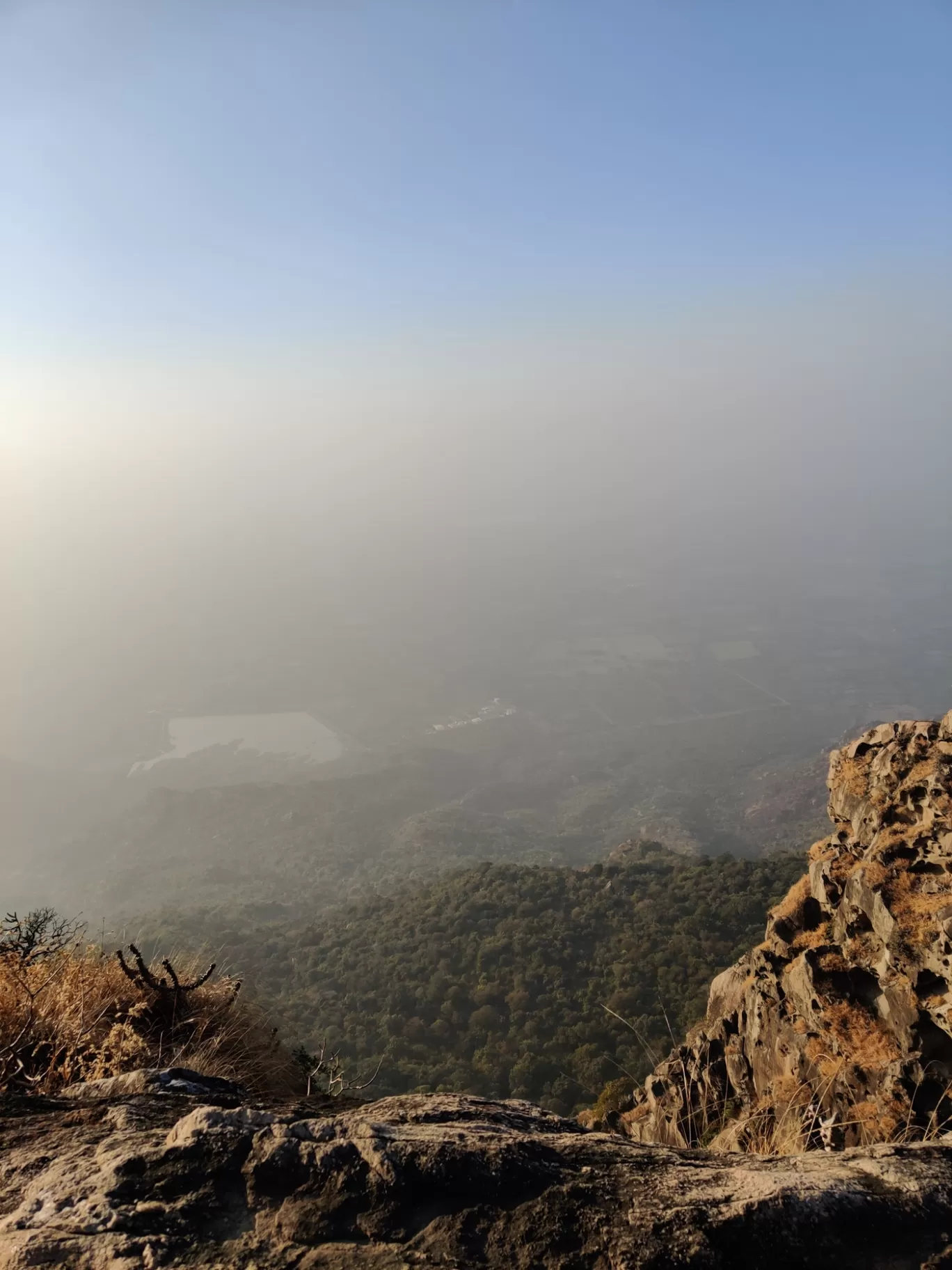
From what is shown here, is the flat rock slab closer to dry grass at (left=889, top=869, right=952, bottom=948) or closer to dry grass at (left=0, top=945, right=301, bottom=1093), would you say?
dry grass at (left=0, top=945, right=301, bottom=1093)

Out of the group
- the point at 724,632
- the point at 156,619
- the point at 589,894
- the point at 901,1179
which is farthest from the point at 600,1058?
the point at 156,619

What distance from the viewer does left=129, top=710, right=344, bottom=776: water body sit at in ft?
397

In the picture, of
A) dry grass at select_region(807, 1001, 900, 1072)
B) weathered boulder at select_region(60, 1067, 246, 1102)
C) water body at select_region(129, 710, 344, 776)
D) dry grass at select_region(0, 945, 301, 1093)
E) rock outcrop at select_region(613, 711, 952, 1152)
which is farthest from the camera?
water body at select_region(129, 710, 344, 776)

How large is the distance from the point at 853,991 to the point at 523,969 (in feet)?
72.7

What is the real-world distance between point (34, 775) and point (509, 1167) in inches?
5582

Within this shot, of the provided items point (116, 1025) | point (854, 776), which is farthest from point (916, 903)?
point (116, 1025)

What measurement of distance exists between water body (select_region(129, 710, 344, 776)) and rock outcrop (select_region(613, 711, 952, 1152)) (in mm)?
111698

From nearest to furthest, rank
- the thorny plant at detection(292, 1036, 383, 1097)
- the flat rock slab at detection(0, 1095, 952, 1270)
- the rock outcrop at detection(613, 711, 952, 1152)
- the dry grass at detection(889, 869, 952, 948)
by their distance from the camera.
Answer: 1. the flat rock slab at detection(0, 1095, 952, 1270)
2. the thorny plant at detection(292, 1036, 383, 1097)
3. the rock outcrop at detection(613, 711, 952, 1152)
4. the dry grass at detection(889, 869, 952, 948)

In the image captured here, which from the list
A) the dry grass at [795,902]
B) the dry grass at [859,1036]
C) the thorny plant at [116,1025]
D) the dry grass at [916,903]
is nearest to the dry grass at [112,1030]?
the thorny plant at [116,1025]

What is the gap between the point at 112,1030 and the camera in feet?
11.3

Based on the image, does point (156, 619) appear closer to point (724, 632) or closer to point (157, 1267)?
point (724, 632)

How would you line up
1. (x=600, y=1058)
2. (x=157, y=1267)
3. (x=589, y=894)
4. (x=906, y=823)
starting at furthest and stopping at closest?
(x=589, y=894) < (x=600, y=1058) < (x=906, y=823) < (x=157, y=1267)

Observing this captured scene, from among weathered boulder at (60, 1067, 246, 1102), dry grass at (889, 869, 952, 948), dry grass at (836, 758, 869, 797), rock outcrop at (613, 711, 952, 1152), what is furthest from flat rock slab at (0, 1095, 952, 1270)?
dry grass at (836, 758, 869, 797)

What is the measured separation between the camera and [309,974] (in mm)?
31875
